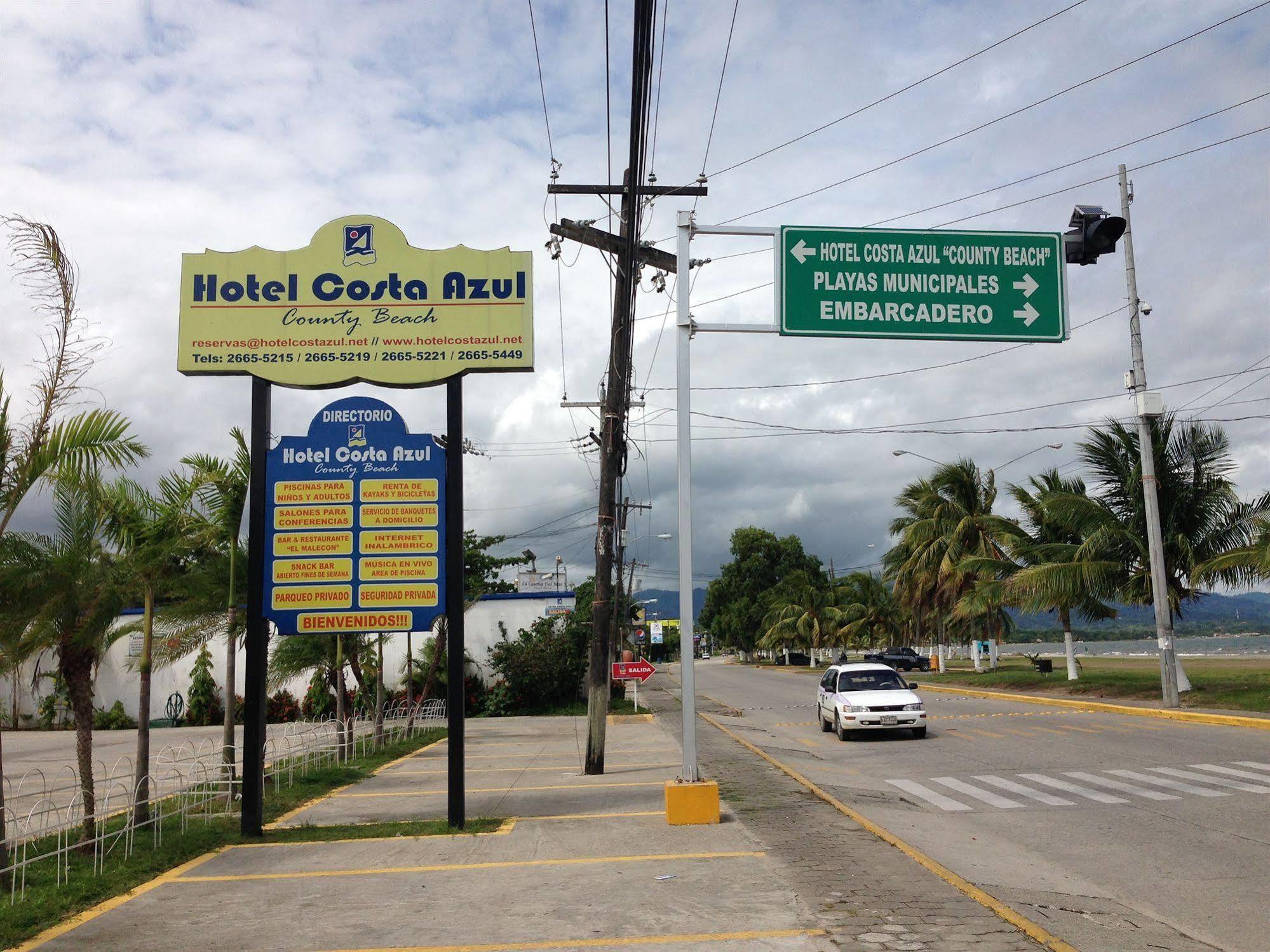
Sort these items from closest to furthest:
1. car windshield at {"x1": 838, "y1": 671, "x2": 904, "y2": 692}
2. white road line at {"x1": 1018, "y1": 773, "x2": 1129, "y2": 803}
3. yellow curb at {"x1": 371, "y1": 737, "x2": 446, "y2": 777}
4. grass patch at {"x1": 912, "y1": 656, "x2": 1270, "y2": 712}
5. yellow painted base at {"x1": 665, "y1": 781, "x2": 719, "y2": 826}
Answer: yellow painted base at {"x1": 665, "y1": 781, "x2": 719, "y2": 826}
white road line at {"x1": 1018, "y1": 773, "x2": 1129, "y2": 803}
yellow curb at {"x1": 371, "y1": 737, "x2": 446, "y2": 777}
car windshield at {"x1": 838, "y1": 671, "x2": 904, "y2": 692}
grass patch at {"x1": 912, "y1": 656, "x2": 1270, "y2": 712}

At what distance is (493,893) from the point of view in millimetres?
7824

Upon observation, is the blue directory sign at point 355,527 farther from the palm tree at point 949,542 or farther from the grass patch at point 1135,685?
the palm tree at point 949,542

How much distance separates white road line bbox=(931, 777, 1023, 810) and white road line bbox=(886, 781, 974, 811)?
0.32 metres

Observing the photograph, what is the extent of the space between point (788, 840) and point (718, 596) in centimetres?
9105

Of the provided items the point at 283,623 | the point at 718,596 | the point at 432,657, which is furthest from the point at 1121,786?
the point at 718,596

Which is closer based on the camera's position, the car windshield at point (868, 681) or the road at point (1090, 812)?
the road at point (1090, 812)

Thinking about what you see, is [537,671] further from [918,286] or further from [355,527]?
[918,286]

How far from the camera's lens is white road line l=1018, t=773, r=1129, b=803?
11.6 metres

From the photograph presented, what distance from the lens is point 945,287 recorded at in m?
10.6

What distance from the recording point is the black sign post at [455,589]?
34.9ft

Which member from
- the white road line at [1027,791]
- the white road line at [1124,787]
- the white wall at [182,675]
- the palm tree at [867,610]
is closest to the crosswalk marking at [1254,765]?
the white road line at [1124,787]

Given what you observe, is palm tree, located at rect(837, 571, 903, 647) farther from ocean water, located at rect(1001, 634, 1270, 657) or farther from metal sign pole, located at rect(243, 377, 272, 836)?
metal sign pole, located at rect(243, 377, 272, 836)

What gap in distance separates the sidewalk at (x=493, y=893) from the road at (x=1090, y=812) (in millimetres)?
1593

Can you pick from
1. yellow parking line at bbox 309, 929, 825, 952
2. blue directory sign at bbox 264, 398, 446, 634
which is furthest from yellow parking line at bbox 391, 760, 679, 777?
yellow parking line at bbox 309, 929, 825, 952
